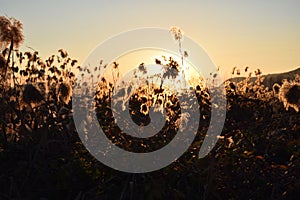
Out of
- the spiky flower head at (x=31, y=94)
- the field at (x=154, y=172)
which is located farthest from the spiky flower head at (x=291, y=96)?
the spiky flower head at (x=31, y=94)

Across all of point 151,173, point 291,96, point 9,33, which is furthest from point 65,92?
point 291,96

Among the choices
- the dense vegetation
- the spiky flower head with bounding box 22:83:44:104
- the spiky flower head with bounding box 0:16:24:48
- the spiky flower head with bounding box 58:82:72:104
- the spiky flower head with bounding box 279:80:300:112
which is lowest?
the dense vegetation

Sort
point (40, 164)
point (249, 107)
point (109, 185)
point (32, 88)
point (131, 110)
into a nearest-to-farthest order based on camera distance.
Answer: point (109, 185), point (40, 164), point (32, 88), point (131, 110), point (249, 107)

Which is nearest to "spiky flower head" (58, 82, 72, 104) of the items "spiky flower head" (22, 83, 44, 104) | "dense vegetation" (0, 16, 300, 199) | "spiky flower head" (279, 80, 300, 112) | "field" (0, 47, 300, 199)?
"field" (0, 47, 300, 199)

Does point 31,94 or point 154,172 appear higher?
point 31,94

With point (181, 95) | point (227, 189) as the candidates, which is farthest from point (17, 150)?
point (181, 95)

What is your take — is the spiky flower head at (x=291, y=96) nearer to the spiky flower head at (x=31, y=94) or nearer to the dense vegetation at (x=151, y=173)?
the dense vegetation at (x=151, y=173)

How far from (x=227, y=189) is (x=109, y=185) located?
946mm

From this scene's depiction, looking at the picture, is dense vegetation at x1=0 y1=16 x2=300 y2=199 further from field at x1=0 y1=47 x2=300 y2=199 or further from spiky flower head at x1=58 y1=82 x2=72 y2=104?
spiky flower head at x1=58 y1=82 x2=72 y2=104

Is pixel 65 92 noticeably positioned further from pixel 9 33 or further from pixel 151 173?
pixel 151 173

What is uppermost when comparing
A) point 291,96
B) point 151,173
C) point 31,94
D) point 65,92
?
point 65,92

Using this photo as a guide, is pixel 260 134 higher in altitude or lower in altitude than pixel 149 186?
higher

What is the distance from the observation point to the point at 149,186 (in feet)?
12.2

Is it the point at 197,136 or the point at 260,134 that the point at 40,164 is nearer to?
the point at 197,136
